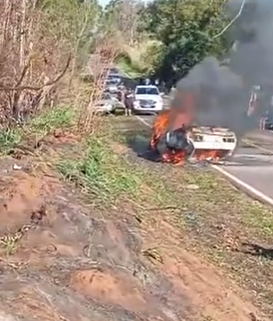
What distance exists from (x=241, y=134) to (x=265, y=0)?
882cm

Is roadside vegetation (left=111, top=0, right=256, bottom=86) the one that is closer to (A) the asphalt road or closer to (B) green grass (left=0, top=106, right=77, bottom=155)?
(A) the asphalt road

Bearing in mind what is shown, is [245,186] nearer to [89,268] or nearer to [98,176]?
[98,176]

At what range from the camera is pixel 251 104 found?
25.4 meters

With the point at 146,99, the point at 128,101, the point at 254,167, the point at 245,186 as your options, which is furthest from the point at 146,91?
the point at 245,186

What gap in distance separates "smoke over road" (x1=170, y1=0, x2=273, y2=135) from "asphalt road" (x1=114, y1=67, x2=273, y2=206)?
95cm

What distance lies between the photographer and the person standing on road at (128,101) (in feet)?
147

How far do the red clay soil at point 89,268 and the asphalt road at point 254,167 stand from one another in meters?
7.57

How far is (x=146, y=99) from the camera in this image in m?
45.3

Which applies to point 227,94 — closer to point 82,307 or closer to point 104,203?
point 104,203

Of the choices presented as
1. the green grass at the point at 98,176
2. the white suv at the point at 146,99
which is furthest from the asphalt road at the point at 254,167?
the white suv at the point at 146,99

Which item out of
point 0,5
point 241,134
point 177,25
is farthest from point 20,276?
point 177,25

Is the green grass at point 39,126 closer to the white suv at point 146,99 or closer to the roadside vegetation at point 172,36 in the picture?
the roadside vegetation at point 172,36

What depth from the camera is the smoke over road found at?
1977 centimetres

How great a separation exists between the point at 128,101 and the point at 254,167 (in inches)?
821
